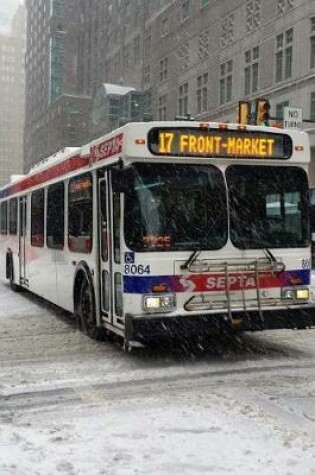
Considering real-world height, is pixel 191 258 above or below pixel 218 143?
below

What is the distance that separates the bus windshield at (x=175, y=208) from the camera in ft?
25.5

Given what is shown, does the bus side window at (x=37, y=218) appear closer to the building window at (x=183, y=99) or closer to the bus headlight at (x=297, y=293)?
the bus headlight at (x=297, y=293)

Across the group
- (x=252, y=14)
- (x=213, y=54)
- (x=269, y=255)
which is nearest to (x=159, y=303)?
(x=269, y=255)

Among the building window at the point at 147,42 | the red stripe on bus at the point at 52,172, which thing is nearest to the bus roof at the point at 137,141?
the red stripe on bus at the point at 52,172

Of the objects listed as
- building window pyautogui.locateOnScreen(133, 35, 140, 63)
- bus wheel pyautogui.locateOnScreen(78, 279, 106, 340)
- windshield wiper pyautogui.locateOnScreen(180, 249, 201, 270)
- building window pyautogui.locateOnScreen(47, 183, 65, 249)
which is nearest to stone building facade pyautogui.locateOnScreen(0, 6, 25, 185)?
building window pyautogui.locateOnScreen(133, 35, 140, 63)

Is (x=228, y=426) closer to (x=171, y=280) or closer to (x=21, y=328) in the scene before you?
(x=171, y=280)

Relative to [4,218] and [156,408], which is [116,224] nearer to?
[156,408]

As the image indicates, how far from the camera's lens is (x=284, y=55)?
41.1 meters

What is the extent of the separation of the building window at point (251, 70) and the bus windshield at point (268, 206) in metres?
37.4

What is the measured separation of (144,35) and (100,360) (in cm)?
6477

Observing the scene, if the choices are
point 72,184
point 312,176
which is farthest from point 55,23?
point 72,184

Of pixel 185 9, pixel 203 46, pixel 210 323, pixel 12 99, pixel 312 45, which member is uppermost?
pixel 12 99

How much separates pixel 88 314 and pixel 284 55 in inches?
1374

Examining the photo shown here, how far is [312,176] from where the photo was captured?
39.2 meters
